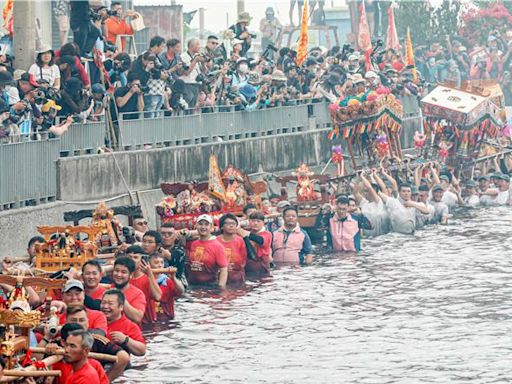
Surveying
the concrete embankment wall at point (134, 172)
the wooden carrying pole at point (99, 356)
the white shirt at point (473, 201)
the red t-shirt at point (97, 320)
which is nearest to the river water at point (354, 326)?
the red t-shirt at point (97, 320)

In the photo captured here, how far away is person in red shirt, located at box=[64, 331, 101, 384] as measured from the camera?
1678cm

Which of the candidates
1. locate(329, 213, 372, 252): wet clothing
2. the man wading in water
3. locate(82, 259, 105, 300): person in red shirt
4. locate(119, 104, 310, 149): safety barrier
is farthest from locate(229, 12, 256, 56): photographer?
locate(82, 259, 105, 300): person in red shirt

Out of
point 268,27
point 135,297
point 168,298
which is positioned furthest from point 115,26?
point 268,27

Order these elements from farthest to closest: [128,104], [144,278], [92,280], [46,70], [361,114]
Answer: [361,114] → [128,104] → [46,70] → [144,278] → [92,280]

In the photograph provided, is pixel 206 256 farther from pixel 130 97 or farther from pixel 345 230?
pixel 345 230

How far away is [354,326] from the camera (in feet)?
79.5

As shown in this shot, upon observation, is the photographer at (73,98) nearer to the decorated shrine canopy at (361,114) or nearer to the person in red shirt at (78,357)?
the decorated shrine canopy at (361,114)

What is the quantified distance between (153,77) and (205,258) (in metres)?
5.85

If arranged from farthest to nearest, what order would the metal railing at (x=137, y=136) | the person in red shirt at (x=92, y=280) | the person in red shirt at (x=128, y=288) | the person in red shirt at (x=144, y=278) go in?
the metal railing at (x=137, y=136)
the person in red shirt at (x=144, y=278)
the person in red shirt at (x=128, y=288)
the person in red shirt at (x=92, y=280)

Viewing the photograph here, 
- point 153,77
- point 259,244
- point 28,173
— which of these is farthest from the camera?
point 153,77

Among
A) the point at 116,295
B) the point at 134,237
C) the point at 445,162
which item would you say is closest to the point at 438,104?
the point at 445,162

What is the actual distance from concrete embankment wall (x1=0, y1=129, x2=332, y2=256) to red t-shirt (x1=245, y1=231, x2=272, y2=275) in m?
2.91

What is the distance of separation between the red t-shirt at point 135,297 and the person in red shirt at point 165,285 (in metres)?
1.39

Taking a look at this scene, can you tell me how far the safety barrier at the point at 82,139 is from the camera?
29711 mm
